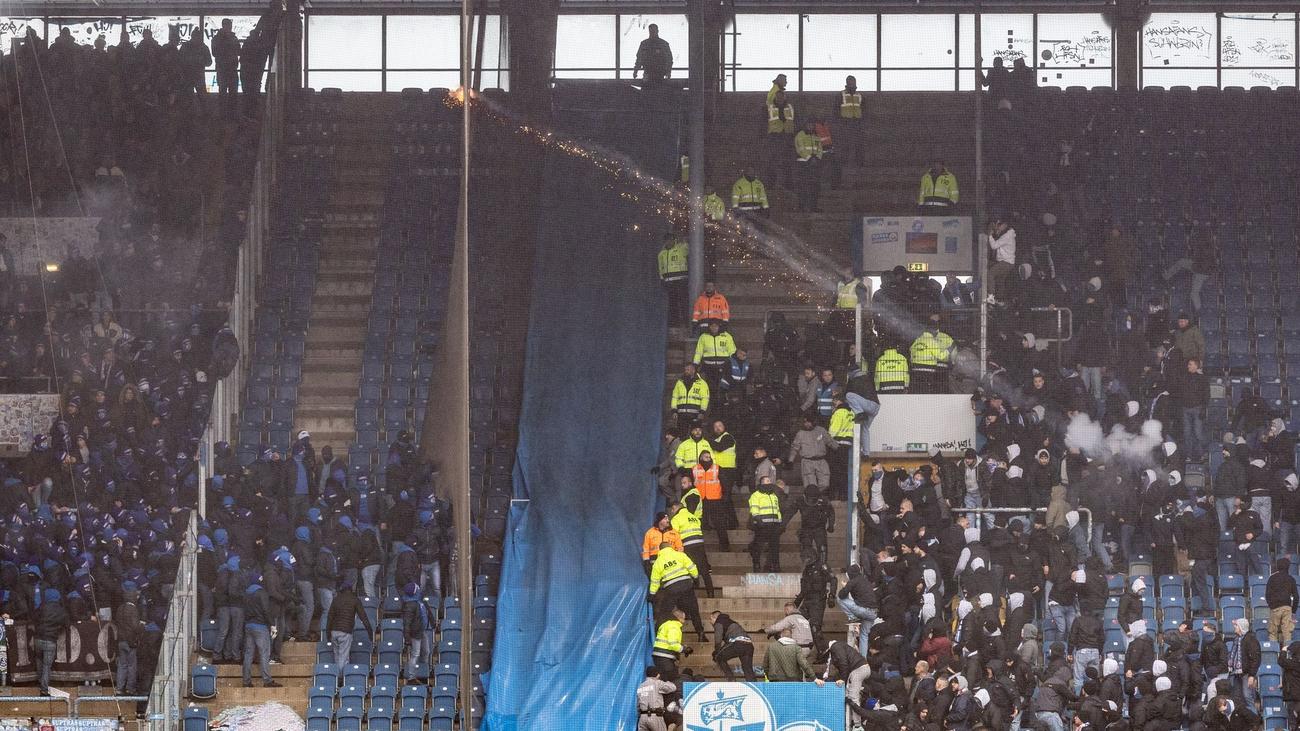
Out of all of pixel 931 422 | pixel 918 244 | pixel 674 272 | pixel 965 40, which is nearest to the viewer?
pixel 931 422

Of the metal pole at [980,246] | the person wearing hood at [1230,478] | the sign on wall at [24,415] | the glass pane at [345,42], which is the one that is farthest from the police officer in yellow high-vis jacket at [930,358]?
the glass pane at [345,42]

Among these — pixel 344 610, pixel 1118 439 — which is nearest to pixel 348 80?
pixel 344 610

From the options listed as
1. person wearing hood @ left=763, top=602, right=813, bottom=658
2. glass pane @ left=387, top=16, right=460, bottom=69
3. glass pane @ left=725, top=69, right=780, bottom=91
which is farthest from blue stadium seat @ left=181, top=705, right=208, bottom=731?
glass pane @ left=725, top=69, right=780, bottom=91

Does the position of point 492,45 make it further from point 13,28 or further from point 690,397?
point 690,397

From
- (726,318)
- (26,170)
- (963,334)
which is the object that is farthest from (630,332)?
(26,170)

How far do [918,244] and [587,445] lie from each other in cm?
544

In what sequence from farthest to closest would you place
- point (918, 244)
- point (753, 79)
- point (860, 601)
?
point (753, 79) → point (918, 244) → point (860, 601)

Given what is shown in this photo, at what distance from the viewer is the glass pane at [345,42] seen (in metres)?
31.7

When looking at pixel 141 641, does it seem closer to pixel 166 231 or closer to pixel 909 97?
pixel 166 231

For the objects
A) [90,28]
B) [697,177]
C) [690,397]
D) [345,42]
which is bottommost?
[690,397]

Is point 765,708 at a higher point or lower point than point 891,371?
lower

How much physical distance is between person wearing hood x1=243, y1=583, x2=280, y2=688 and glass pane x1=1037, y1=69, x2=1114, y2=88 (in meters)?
15.5

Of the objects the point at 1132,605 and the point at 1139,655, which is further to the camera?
the point at 1132,605

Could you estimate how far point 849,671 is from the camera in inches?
770
